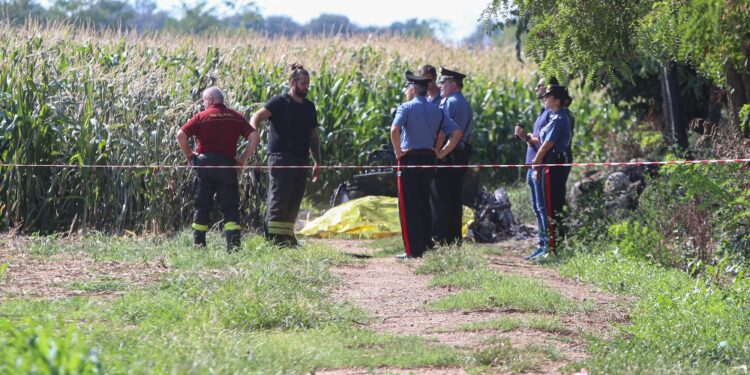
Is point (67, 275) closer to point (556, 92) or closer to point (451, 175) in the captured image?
point (451, 175)

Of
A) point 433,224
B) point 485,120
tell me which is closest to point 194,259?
point 433,224

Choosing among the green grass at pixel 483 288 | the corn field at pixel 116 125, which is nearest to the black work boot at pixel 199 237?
the corn field at pixel 116 125

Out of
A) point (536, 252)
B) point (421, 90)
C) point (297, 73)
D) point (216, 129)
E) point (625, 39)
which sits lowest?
point (536, 252)

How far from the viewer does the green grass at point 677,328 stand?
7004 millimetres

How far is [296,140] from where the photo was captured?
13648 millimetres

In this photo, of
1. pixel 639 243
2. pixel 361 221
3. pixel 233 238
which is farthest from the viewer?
pixel 361 221

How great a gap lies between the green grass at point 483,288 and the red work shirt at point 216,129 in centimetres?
257

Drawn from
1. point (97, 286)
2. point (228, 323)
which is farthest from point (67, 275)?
point (228, 323)

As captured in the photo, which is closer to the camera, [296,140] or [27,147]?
[296,140]

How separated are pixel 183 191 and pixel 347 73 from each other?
7134 millimetres

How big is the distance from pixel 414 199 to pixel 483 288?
10.9 ft

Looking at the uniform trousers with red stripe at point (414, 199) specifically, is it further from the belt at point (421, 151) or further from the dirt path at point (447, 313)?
the dirt path at point (447, 313)

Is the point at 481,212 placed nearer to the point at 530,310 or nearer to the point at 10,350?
the point at 530,310

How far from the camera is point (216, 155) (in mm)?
13148
